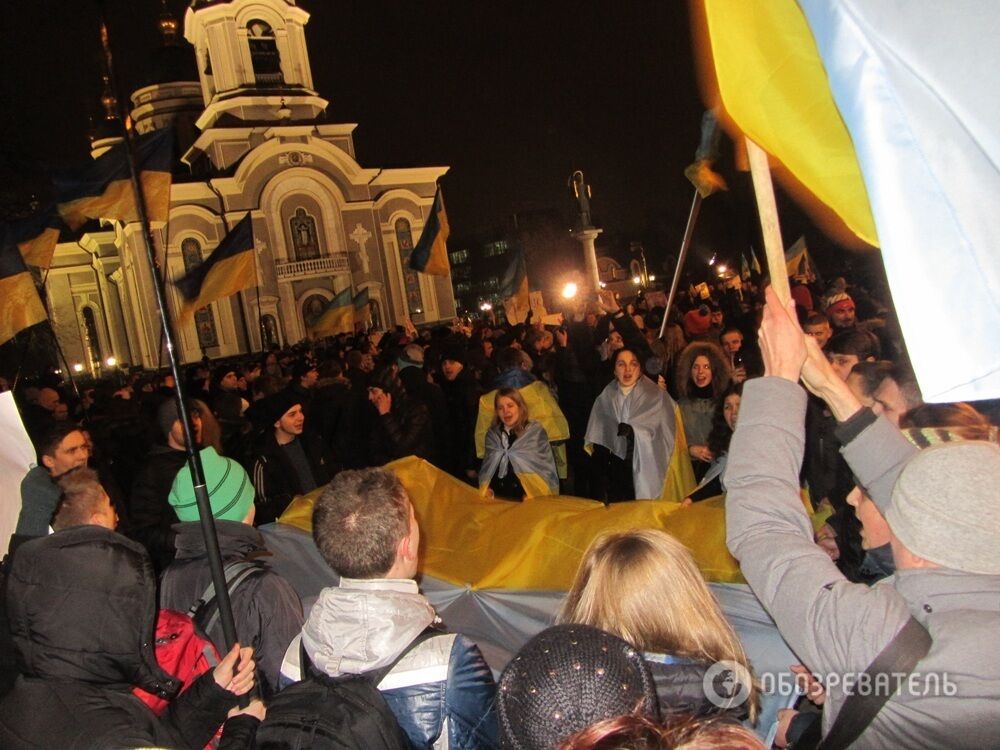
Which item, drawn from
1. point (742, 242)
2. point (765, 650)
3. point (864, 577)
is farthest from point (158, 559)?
point (742, 242)

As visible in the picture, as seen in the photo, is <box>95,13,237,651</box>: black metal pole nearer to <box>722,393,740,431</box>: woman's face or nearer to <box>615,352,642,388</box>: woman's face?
<box>722,393,740,431</box>: woman's face

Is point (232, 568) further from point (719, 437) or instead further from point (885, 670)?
point (719, 437)

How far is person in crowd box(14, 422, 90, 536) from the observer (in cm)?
382

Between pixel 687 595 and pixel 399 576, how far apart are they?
79 cm

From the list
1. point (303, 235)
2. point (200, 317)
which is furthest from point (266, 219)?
point (200, 317)

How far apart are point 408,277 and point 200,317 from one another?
1158 centimetres

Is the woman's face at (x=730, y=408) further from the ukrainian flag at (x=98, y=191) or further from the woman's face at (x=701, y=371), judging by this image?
the ukrainian flag at (x=98, y=191)

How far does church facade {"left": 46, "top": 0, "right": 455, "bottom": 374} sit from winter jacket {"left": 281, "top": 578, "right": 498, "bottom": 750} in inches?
1535

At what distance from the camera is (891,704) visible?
56.4 inches

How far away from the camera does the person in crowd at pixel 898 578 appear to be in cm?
139

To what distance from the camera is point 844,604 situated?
1.48m

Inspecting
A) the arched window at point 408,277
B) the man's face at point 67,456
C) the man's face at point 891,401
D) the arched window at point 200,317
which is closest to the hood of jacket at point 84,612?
the man's face at point 67,456

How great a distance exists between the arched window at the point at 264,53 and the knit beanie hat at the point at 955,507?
50.2 metres

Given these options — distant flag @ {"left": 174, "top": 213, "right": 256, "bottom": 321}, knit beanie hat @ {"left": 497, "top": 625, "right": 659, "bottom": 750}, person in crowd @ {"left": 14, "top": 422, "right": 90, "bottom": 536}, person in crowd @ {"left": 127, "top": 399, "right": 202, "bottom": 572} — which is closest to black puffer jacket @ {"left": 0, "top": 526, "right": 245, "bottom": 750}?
person in crowd @ {"left": 14, "top": 422, "right": 90, "bottom": 536}
